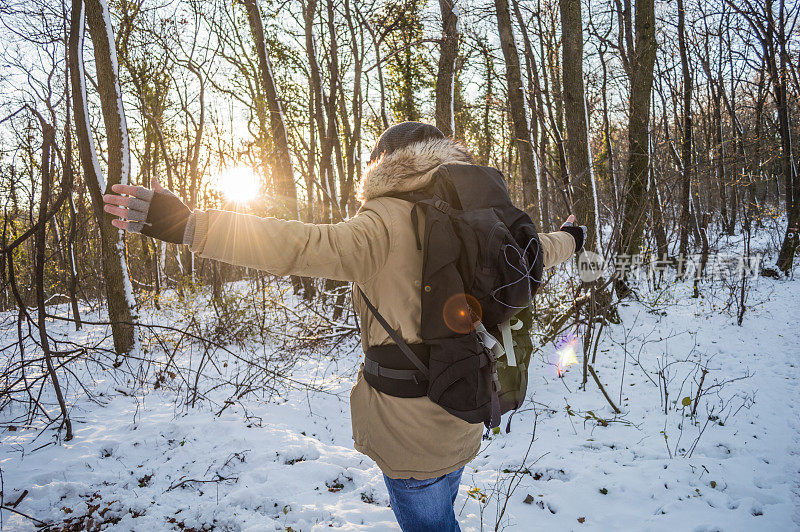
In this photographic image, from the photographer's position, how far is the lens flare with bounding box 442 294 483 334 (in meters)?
1.33

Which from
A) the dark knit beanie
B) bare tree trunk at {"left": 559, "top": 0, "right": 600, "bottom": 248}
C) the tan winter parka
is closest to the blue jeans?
the tan winter parka

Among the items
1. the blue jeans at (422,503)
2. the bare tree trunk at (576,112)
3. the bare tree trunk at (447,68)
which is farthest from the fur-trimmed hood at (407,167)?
the bare tree trunk at (447,68)

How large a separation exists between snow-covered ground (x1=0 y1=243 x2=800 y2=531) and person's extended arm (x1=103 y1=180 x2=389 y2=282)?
193cm

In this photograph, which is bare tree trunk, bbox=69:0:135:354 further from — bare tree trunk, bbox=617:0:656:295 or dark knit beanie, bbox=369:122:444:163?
bare tree trunk, bbox=617:0:656:295

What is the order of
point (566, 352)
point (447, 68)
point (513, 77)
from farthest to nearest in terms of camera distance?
1. point (513, 77)
2. point (447, 68)
3. point (566, 352)

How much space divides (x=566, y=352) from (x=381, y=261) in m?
5.07

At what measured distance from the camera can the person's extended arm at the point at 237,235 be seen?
1.23 meters

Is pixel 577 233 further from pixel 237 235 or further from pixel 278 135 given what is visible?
pixel 278 135

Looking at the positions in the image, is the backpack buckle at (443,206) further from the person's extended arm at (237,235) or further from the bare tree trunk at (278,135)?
the bare tree trunk at (278,135)

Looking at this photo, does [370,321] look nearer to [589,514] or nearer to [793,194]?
[589,514]

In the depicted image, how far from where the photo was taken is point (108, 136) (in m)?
5.25

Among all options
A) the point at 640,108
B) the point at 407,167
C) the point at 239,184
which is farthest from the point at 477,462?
the point at 239,184

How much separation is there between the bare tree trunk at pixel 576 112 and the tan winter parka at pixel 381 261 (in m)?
4.80

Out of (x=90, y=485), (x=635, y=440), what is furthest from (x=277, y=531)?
(x=635, y=440)
